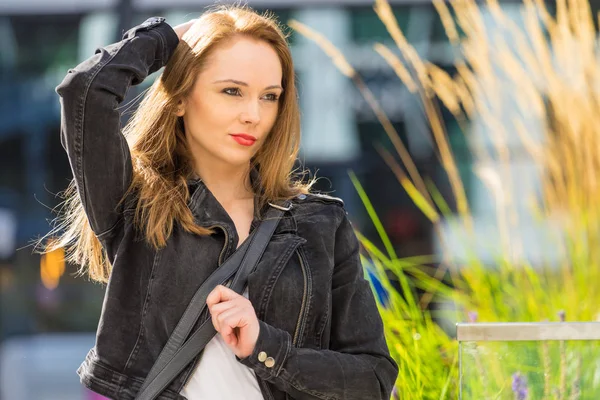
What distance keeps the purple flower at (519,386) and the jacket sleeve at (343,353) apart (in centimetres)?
24

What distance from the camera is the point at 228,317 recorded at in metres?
1.35

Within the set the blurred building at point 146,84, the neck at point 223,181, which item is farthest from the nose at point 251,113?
the blurred building at point 146,84

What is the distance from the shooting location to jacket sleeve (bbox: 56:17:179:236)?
1452 millimetres

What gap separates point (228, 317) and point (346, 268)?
275mm

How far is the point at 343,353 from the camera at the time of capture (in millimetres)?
1501

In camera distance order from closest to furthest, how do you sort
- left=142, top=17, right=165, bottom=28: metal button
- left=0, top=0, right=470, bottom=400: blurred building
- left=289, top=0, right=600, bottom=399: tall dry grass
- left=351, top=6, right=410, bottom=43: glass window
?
left=142, top=17, right=165, bottom=28: metal button, left=289, top=0, right=600, bottom=399: tall dry grass, left=0, top=0, right=470, bottom=400: blurred building, left=351, top=6, right=410, bottom=43: glass window

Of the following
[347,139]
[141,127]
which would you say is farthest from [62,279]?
[141,127]

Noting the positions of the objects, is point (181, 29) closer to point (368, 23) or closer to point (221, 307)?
point (221, 307)

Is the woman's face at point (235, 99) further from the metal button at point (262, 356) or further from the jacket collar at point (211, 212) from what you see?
the metal button at point (262, 356)

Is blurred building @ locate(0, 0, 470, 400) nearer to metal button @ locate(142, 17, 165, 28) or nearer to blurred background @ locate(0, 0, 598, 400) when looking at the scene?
blurred background @ locate(0, 0, 598, 400)

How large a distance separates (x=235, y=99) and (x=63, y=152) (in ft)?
11.9

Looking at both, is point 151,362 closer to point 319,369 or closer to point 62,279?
point 319,369

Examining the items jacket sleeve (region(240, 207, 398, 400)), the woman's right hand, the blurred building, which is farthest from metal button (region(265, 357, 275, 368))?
the blurred building

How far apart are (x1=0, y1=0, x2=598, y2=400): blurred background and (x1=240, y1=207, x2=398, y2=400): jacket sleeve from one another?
325cm
